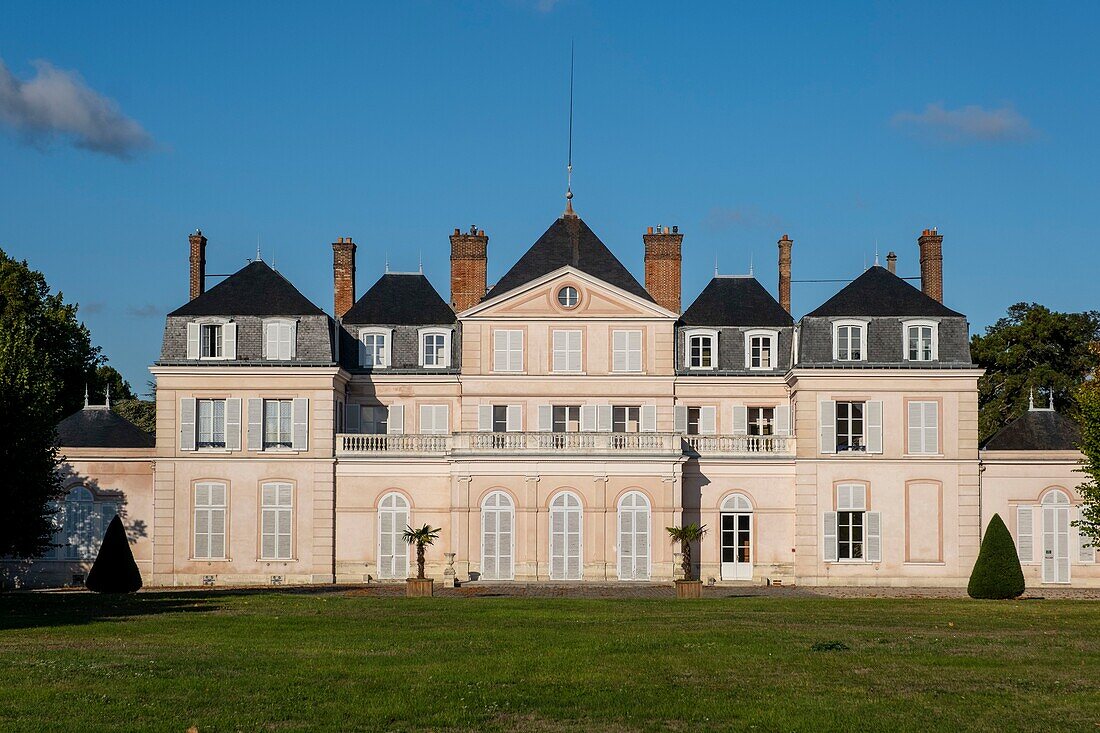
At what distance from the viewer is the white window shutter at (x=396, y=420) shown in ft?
163

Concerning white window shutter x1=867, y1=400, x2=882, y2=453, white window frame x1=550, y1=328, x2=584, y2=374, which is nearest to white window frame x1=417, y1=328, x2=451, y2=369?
white window frame x1=550, y1=328, x2=584, y2=374

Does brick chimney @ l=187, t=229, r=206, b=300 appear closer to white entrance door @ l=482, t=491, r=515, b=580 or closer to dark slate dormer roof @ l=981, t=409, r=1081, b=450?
white entrance door @ l=482, t=491, r=515, b=580

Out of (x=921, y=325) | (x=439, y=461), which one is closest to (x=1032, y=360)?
(x=921, y=325)

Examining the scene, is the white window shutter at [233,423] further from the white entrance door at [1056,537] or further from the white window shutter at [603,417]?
the white entrance door at [1056,537]

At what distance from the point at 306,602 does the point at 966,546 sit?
23.1 metres

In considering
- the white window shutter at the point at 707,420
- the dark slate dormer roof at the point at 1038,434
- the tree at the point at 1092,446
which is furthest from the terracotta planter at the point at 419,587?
the dark slate dormer roof at the point at 1038,434

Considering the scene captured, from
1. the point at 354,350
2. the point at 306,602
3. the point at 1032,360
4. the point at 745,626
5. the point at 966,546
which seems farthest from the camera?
the point at 1032,360

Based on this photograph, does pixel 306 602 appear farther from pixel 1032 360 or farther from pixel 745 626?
pixel 1032 360

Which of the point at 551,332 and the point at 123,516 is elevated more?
the point at 551,332

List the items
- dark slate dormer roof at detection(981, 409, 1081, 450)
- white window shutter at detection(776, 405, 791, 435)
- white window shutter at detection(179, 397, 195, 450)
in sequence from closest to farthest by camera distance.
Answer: white window shutter at detection(179, 397, 195, 450) → dark slate dormer roof at detection(981, 409, 1081, 450) → white window shutter at detection(776, 405, 791, 435)

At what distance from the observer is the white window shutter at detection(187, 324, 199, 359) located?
47.0m

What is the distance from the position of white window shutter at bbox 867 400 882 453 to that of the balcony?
2.55 m

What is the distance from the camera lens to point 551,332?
48438 mm

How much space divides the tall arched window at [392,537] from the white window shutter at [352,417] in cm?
335
